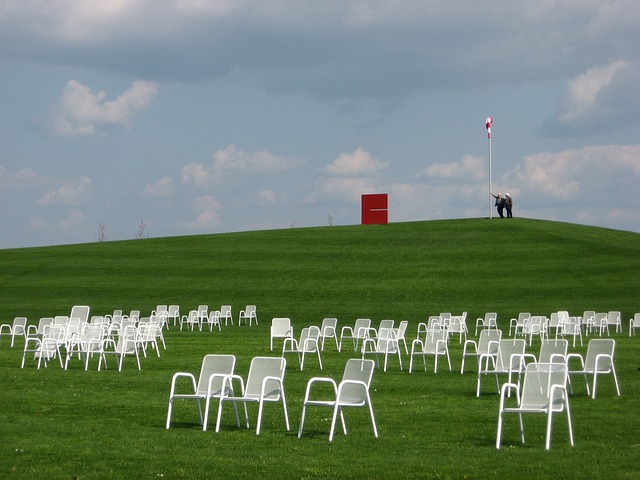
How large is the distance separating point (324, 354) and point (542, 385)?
1332 cm

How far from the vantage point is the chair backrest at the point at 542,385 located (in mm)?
10062

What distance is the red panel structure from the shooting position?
196 feet

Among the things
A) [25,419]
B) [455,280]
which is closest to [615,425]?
[25,419]

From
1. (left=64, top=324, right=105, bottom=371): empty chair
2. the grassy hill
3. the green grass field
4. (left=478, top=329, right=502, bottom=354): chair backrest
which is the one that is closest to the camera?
the green grass field

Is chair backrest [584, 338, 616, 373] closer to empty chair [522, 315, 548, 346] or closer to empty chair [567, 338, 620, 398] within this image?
empty chair [567, 338, 620, 398]

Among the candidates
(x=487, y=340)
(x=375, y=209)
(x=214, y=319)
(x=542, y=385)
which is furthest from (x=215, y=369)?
(x=375, y=209)

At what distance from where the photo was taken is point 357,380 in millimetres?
10812

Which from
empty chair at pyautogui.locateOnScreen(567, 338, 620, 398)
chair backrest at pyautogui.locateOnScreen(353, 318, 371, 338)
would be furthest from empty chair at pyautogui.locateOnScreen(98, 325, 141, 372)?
empty chair at pyautogui.locateOnScreen(567, 338, 620, 398)

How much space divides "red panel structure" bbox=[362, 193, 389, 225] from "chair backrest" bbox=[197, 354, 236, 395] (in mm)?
48020

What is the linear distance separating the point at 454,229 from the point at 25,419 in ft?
146

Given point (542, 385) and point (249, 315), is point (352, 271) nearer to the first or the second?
point (249, 315)

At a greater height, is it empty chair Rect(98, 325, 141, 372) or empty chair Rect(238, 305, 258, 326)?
empty chair Rect(238, 305, 258, 326)

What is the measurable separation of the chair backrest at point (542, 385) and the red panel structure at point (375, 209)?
49296 millimetres

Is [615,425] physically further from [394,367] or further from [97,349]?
[97,349]
